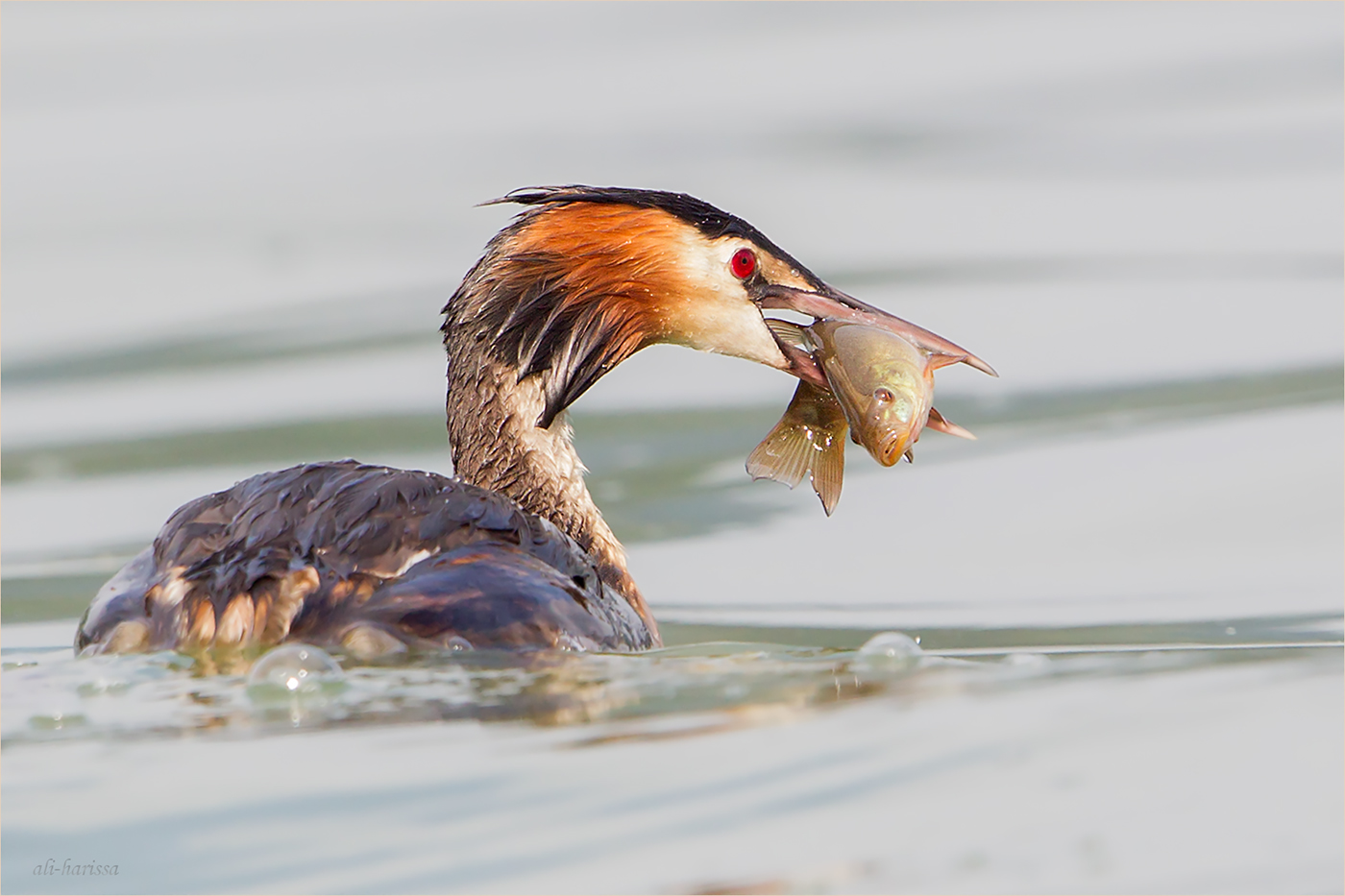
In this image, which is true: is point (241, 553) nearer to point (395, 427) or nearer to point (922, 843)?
point (922, 843)

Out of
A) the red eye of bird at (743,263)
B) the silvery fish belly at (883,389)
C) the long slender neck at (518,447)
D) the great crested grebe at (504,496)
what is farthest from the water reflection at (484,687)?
the red eye of bird at (743,263)

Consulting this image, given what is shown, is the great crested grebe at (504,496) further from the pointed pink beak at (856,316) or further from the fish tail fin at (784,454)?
the fish tail fin at (784,454)

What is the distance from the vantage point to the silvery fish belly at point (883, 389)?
5.56 m

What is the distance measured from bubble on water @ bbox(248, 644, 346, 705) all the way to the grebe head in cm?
192

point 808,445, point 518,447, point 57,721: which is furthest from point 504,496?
point 57,721

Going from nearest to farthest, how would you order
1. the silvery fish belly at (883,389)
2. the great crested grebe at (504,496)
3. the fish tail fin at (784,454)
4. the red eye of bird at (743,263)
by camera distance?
the great crested grebe at (504,496), the silvery fish belly at (883,389), the fish tail fin at (784,454), the red eye of bird at (743,263)

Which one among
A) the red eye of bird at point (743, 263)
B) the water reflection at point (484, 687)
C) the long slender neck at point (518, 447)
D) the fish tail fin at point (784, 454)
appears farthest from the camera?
the long slender neck at point (518, 447)

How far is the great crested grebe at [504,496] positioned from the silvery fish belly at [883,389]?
18 centimetres

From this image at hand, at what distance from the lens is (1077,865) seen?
3746 millimetres

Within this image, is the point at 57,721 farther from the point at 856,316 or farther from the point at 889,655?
the point at 856,316

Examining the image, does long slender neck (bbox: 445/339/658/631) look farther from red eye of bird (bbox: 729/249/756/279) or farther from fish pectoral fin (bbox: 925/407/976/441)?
fish pectoral fin (bbox: 925/407/976/441)

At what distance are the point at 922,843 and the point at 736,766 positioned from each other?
0.44m

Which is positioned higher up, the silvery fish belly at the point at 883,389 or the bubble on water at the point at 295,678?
the silvery fish belly at the point at 883,389

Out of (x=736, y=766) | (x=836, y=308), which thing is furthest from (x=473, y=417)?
(x=736, y=766)
